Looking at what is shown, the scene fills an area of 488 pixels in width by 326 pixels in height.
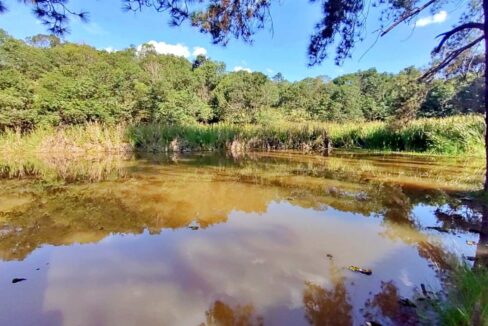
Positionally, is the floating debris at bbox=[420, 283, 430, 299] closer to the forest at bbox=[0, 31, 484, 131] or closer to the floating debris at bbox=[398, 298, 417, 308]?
the floating debris at bbox=[398, 298, 417, 308]

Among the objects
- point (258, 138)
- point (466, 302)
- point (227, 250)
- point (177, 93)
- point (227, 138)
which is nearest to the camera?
point (466, 302)

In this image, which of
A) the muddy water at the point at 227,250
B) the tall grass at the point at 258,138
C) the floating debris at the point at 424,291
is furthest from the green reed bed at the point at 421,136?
the floating debris at the point at 424,291

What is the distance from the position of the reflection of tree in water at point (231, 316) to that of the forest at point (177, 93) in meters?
2.82

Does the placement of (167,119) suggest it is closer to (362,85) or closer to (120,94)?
(120,94)

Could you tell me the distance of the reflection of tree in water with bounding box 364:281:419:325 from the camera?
1660mm

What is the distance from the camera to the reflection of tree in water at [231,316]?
1.69 m

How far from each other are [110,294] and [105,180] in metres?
4.45

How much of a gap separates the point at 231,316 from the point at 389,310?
2.80 feet

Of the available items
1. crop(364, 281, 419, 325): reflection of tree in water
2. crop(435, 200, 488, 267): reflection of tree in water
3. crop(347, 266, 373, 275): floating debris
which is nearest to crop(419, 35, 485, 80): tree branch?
crop(435, 200, 488, 267): reflection of tree in water

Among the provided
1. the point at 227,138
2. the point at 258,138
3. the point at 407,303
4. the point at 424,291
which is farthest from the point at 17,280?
the point at 258,138

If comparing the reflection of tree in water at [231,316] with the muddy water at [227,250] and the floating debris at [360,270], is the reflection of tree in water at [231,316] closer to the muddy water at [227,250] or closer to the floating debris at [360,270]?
the muddy water at [227,250]

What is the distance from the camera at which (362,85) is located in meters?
45.7

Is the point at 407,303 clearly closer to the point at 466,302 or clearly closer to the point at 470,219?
the point at 466,302

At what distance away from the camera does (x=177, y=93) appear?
21.5 metres
